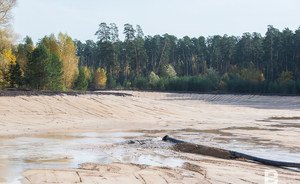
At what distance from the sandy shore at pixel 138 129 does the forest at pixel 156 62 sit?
554 inches

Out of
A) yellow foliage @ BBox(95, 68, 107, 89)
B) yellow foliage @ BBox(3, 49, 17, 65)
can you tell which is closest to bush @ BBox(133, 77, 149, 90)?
yellow foliage @ BBox(95, 68, 107, 89)

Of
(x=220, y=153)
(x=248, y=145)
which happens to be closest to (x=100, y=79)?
(x=248, y=145)

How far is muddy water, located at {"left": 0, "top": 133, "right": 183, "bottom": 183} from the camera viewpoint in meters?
13.0

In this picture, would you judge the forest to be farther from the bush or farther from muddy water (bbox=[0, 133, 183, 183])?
muddy water (bbox=[0, 133, 183, 183])

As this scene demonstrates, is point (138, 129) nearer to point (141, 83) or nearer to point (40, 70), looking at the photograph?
point (40, 70)

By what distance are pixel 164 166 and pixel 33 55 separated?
125 ft

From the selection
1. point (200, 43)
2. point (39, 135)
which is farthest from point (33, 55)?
point (200, 43)

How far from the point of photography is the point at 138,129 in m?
26.9

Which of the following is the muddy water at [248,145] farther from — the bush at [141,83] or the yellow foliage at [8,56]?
the bush at [141,83]

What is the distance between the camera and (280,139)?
862 inches

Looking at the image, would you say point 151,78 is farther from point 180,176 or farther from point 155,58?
point 180,176

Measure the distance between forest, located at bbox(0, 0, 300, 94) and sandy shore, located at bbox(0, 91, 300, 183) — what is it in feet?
46.2

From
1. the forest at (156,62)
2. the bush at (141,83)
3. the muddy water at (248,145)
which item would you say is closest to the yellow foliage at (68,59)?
the forest at (156,62)

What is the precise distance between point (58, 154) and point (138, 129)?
1149 cm
